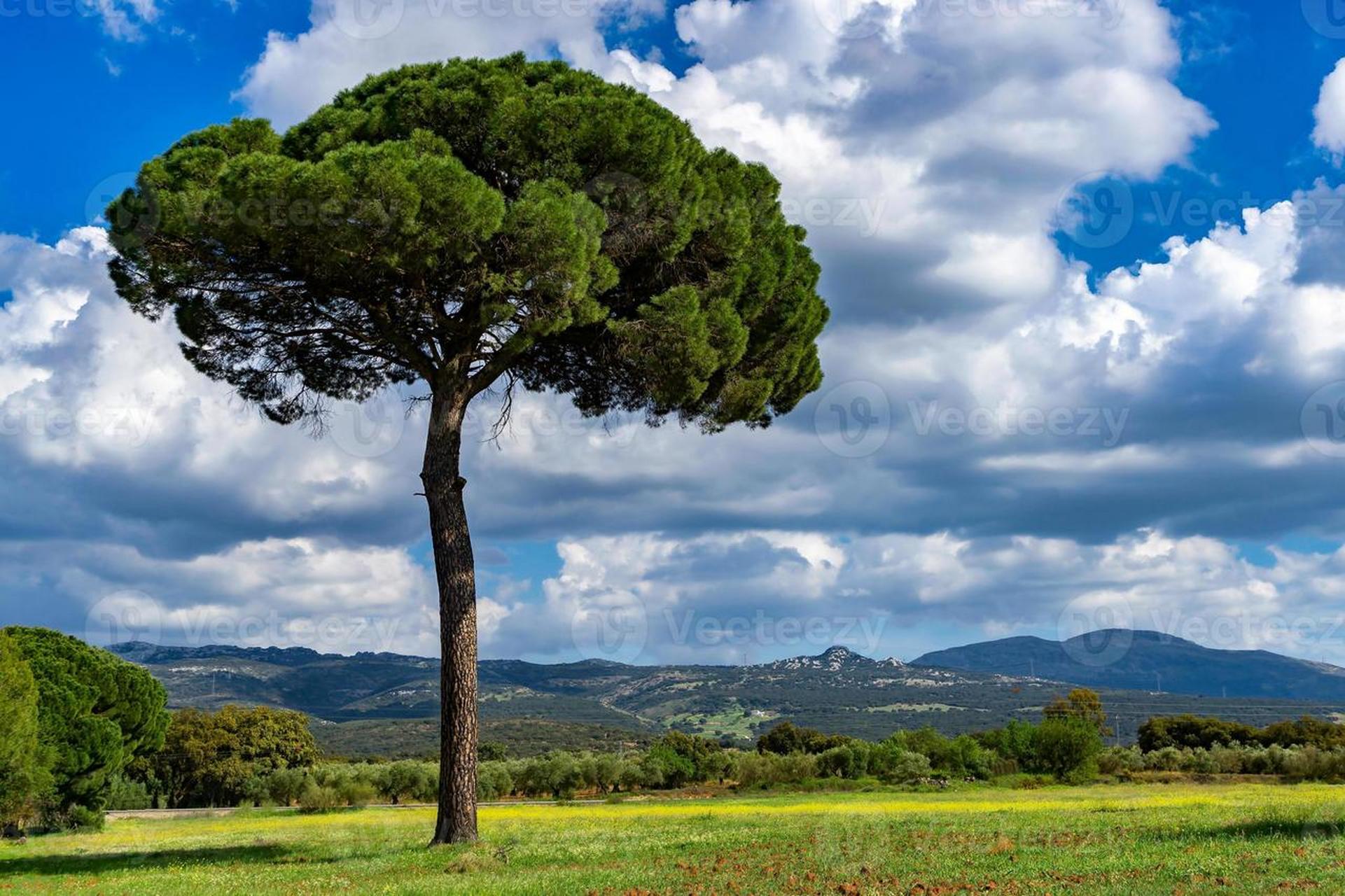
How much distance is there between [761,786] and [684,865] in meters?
40.5

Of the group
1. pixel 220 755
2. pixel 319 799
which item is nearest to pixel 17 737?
pixel 319 799

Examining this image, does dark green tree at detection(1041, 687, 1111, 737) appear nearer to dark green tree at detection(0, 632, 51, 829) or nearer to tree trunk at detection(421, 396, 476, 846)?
dark green tree at detection(0, 632, 51, 829)

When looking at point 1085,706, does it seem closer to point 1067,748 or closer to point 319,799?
point 1067,748

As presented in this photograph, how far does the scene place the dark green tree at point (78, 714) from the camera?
132 ft

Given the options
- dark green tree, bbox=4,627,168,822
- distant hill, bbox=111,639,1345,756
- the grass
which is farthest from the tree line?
distant hill, bbox=111,639,1345,756

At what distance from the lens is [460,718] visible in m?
18.4

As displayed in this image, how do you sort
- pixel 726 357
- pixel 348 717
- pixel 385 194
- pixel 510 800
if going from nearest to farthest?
pixel 385 194
pixel 726 357
pixel 510 800
pixel 348 717

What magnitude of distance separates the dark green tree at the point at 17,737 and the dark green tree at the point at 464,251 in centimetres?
1588

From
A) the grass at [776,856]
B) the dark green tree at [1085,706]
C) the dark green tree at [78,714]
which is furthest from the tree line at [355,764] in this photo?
the grass at [776,856]

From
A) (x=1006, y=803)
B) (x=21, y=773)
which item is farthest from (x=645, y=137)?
(x=21, y=773)

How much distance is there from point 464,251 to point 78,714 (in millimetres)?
34329

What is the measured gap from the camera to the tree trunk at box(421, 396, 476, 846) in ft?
59.5

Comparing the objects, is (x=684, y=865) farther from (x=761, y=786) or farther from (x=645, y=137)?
(x=761, y=786)

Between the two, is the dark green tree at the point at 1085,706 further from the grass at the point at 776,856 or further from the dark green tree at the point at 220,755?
the grass at the point at 776,856
